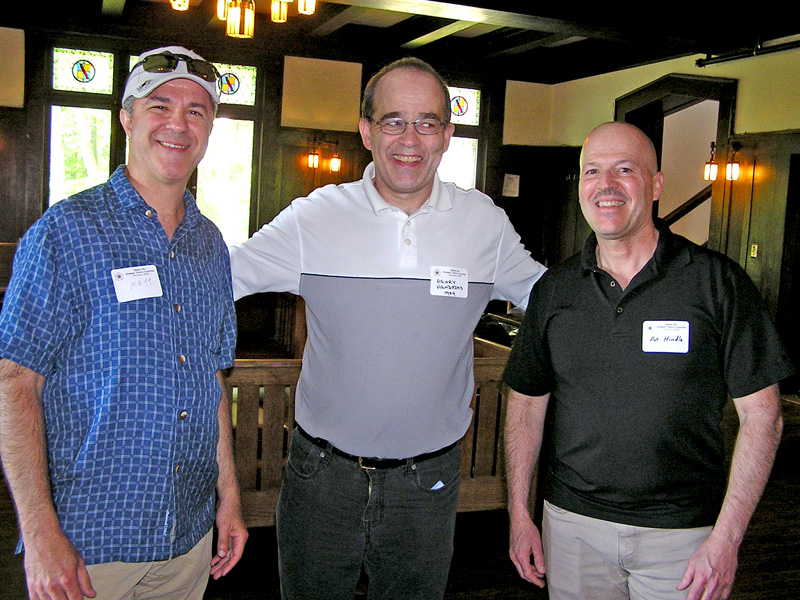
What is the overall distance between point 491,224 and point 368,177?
37 centimetres

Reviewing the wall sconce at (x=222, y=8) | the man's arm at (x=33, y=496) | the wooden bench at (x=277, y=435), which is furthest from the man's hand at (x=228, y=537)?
the wall sconce at (x=222, y=8)

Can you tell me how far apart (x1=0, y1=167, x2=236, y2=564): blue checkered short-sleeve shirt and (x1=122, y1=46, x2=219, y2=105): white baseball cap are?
214 mm

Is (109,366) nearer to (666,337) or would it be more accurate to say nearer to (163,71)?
(163,71)

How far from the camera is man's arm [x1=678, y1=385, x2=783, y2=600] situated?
173 cm

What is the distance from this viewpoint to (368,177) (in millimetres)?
2115

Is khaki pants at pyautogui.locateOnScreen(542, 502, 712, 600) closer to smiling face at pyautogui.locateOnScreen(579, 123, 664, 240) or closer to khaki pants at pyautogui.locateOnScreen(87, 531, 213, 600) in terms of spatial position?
smiling face at pyautogui.locateOnScreen(579, 123, 664, 240)

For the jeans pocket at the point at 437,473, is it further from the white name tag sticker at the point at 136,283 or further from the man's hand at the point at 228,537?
the white name tag sticker at the point at 136,283

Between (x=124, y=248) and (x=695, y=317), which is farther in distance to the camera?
(x=695, y=317)

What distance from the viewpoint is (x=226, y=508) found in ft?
6.14

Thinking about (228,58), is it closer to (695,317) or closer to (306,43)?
(306,43)

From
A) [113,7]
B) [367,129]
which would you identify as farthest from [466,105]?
[367,129]

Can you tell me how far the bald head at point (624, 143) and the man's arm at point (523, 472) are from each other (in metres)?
0.67

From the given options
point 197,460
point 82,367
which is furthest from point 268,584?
point 82,367

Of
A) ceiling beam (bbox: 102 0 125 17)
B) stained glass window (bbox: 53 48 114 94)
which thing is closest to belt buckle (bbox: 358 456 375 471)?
ceiling beam (bbox: 102 0 125 17)
